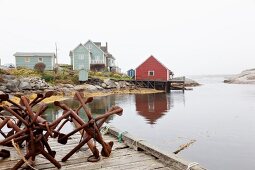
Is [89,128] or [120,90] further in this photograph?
[120,90]

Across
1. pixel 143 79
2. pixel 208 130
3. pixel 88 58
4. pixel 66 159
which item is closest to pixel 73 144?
pixel 66 159

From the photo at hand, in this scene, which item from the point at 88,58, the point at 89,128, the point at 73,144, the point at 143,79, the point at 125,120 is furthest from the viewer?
the point at 88,58

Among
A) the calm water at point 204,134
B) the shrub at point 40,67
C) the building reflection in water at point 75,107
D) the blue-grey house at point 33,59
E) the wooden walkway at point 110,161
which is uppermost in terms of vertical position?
the blue-grey house at point 33,59

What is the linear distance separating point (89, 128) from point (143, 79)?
61.0m

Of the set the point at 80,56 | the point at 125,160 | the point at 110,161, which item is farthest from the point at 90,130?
the point at 80,56

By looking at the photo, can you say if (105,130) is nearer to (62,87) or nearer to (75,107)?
(75,107)

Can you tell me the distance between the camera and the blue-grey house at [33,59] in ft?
214

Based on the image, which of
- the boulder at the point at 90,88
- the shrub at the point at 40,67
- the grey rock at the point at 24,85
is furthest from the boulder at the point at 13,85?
the shrub at the point at 40,67

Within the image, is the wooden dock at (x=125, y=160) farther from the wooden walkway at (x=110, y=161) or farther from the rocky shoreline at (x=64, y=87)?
the rocky shoreline at (x=64, y=87)

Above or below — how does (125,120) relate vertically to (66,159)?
below

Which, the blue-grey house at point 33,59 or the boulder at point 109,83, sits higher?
the blue-grey house at point 33,59

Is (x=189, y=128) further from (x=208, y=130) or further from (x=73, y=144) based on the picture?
(x=73, y=144)

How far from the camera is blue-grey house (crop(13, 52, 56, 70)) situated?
6525cm

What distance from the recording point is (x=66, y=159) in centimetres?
499
